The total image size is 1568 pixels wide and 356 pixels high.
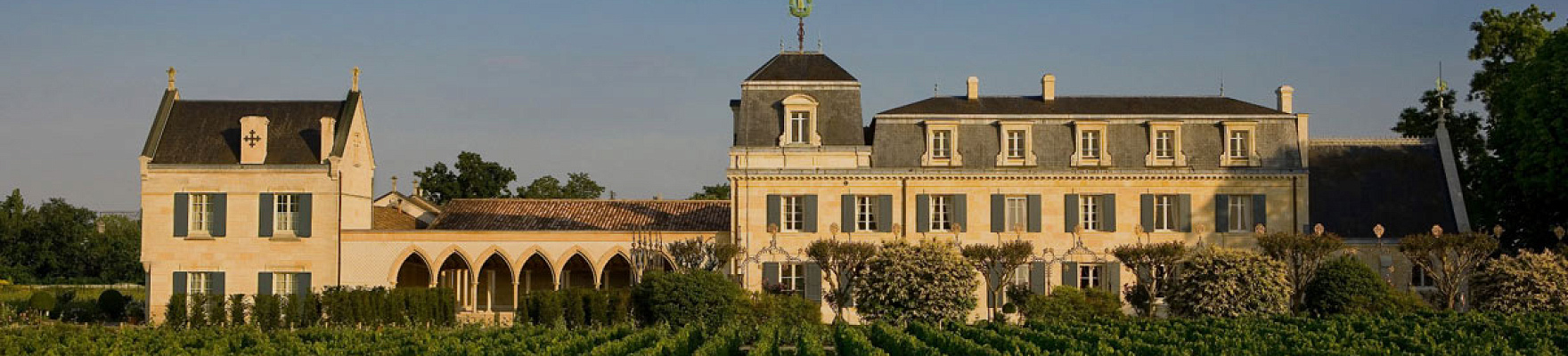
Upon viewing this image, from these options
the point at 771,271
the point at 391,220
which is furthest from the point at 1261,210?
the point at 391,220

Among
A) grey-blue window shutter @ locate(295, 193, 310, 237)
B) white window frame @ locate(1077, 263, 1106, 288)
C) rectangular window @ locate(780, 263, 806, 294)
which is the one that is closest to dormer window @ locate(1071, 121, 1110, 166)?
white window frame @ locate(1077, 263, 1106, 288)

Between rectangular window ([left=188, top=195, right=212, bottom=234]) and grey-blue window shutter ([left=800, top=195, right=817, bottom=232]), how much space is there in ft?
54.8

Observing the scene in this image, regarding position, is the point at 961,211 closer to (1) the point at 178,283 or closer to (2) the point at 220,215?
(2) the point at 220,215

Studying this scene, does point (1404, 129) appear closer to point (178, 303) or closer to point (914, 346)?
point (914, 346)

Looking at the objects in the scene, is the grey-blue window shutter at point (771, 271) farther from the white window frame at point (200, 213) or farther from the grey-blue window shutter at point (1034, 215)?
the white window frame at point (200, 213)

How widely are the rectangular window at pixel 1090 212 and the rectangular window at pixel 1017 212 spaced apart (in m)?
1.57

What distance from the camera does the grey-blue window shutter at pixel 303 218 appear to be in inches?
1940

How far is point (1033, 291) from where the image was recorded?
1864 inches

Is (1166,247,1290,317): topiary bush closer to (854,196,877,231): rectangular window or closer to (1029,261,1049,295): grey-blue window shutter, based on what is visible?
(1029,261,1049,295): grey-blue window shutter

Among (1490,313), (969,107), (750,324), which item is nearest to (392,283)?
(750,324)

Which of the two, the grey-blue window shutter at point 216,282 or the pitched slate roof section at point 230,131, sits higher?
the pitched slate roof section at point 230,131

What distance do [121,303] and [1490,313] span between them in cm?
3632

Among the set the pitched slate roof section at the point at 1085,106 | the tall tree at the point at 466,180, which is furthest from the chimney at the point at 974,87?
the tall tree at the point at 466,180

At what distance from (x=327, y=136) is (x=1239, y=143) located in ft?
84.3
